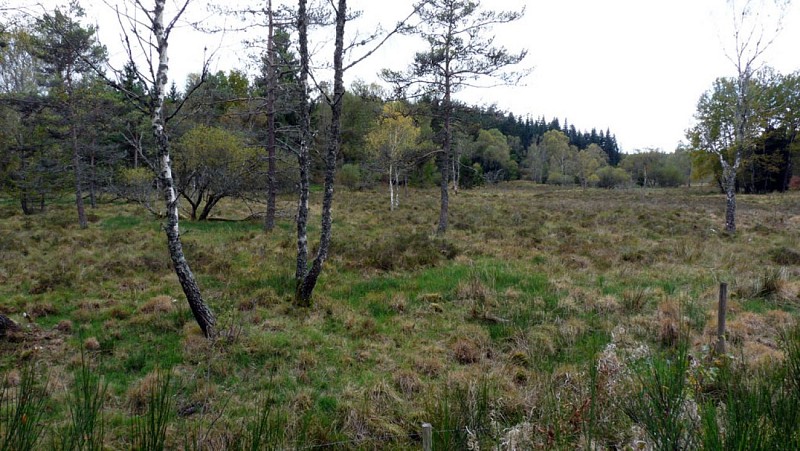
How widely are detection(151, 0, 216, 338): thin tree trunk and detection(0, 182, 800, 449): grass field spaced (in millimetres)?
484

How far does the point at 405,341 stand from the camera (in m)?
5.96

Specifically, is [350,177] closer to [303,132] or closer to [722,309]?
[303,132]

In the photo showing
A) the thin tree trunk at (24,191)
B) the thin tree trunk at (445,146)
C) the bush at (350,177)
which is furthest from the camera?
the bush at (350,177)

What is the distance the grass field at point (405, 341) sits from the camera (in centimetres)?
238

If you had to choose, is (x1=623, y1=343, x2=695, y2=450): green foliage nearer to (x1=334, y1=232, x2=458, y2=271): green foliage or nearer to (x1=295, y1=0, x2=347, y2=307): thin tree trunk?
(x1=295, y1=0, x2=347, y2=307): thin tree trunk

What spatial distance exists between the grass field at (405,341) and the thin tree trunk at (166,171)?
484mm

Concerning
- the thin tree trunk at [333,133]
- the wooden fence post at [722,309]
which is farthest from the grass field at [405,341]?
the thin tree trunk at [333,133]

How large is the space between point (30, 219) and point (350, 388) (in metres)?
19.3

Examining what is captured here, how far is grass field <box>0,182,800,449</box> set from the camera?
2.38m

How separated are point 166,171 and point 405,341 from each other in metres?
4.19

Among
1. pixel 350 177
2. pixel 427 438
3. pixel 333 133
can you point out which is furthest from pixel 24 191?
pixel 427 438

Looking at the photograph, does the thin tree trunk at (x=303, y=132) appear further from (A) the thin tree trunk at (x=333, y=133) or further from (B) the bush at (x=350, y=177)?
(B) the bush at (x=350, y=177)

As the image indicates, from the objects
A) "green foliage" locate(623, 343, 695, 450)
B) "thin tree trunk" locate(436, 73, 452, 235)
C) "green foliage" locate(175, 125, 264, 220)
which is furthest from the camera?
"green foliage" locate(175, 125, 264, 220)

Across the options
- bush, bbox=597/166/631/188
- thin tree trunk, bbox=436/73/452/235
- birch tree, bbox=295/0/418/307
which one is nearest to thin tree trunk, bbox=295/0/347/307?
birch tree, bbox=295/0/418/307
